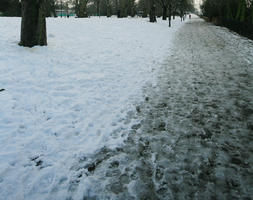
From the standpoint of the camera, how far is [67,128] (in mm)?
3324

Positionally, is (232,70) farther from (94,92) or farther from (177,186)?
(177,186)

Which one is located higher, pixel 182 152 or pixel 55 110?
pixel 55 110

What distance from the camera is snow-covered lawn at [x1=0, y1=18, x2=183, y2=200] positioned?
2.42 metres

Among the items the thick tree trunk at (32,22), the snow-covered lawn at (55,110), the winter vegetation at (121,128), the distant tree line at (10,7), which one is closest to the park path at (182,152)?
the winter vegetation at (121,128)

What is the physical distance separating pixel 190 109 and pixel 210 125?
649 mm

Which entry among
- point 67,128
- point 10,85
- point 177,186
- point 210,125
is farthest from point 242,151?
point 10,85

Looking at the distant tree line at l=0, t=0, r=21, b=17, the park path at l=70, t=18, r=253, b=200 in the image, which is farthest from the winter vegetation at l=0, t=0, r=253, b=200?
the distant tree line at l=0, t=0, r=21, b=17

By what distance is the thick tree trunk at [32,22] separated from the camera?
260 inches

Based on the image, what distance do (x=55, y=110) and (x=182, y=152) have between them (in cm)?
234

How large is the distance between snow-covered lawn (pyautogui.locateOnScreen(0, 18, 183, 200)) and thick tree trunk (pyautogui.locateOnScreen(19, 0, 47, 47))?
1.05ft

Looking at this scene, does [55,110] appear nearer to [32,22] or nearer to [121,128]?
[121,128]

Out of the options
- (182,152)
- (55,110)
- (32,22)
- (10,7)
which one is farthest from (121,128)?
(10,7)

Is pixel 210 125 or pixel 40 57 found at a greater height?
pixel 40 57

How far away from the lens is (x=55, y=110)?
3.80 m
